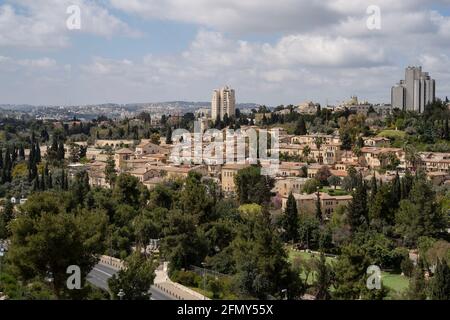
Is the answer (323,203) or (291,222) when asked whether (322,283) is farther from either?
(323,203)

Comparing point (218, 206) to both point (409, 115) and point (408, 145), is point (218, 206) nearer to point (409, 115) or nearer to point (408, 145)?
point (408, 145)

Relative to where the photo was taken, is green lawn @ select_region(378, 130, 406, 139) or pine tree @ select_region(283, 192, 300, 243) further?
green lawn @ select_region(378, 130, 406, 139)

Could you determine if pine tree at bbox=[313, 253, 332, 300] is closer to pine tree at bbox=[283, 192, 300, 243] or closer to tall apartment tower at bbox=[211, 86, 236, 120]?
pine tree at bbox=[283, 192, 300, 243]

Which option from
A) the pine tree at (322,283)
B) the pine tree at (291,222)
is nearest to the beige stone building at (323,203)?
the pine tree at (291,222)

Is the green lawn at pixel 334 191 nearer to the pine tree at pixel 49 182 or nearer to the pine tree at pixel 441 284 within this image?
the pine tree at pixel 49 182

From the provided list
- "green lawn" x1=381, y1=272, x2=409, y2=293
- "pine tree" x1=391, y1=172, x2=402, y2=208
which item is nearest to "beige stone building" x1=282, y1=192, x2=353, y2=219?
"pine tree" x1=391, y1=172, x2=402, y2=208

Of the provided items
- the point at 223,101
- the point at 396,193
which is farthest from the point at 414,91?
the point at 396,193
